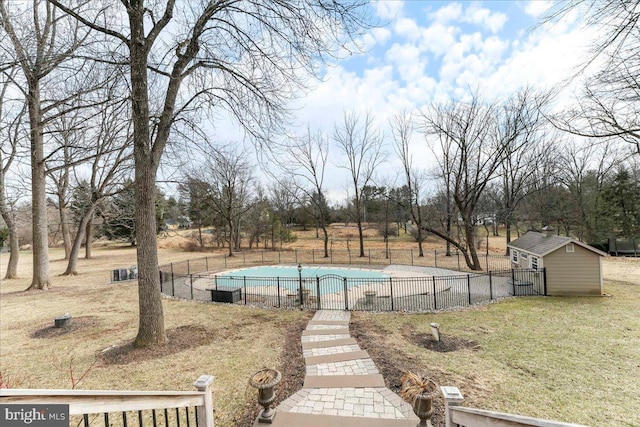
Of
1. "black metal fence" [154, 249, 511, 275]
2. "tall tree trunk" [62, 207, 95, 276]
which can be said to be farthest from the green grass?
"tall tree trunk" [62, 207, 95, 276]

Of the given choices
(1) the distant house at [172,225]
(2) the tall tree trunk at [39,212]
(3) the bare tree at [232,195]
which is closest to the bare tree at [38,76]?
(2) the tall tree trunk at [39,212]

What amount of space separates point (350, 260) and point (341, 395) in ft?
54.9

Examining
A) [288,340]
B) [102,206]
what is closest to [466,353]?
[288,340]

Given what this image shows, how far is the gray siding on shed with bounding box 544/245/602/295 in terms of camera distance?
10.6 m

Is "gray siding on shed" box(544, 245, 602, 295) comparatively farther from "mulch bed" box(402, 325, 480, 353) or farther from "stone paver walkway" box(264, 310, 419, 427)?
"stone paver walkway" box(264, 310, 419, 427)

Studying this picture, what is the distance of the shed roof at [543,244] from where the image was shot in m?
10.7

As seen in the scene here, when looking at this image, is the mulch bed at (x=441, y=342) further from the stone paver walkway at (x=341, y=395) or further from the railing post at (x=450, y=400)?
the railing post at (x=450, y=400)

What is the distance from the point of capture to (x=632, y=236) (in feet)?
73.5

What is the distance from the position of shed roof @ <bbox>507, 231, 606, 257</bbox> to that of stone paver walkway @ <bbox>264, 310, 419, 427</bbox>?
967cm

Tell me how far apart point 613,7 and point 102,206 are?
23.9 metres

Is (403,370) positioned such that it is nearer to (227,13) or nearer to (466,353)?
(466,353)

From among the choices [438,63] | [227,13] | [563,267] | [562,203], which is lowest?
[563,267]

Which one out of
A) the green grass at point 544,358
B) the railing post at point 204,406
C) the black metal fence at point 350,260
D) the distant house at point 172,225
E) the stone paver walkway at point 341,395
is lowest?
the black metal fence at point 350,260

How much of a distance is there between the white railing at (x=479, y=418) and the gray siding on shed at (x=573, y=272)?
36.7 feet
